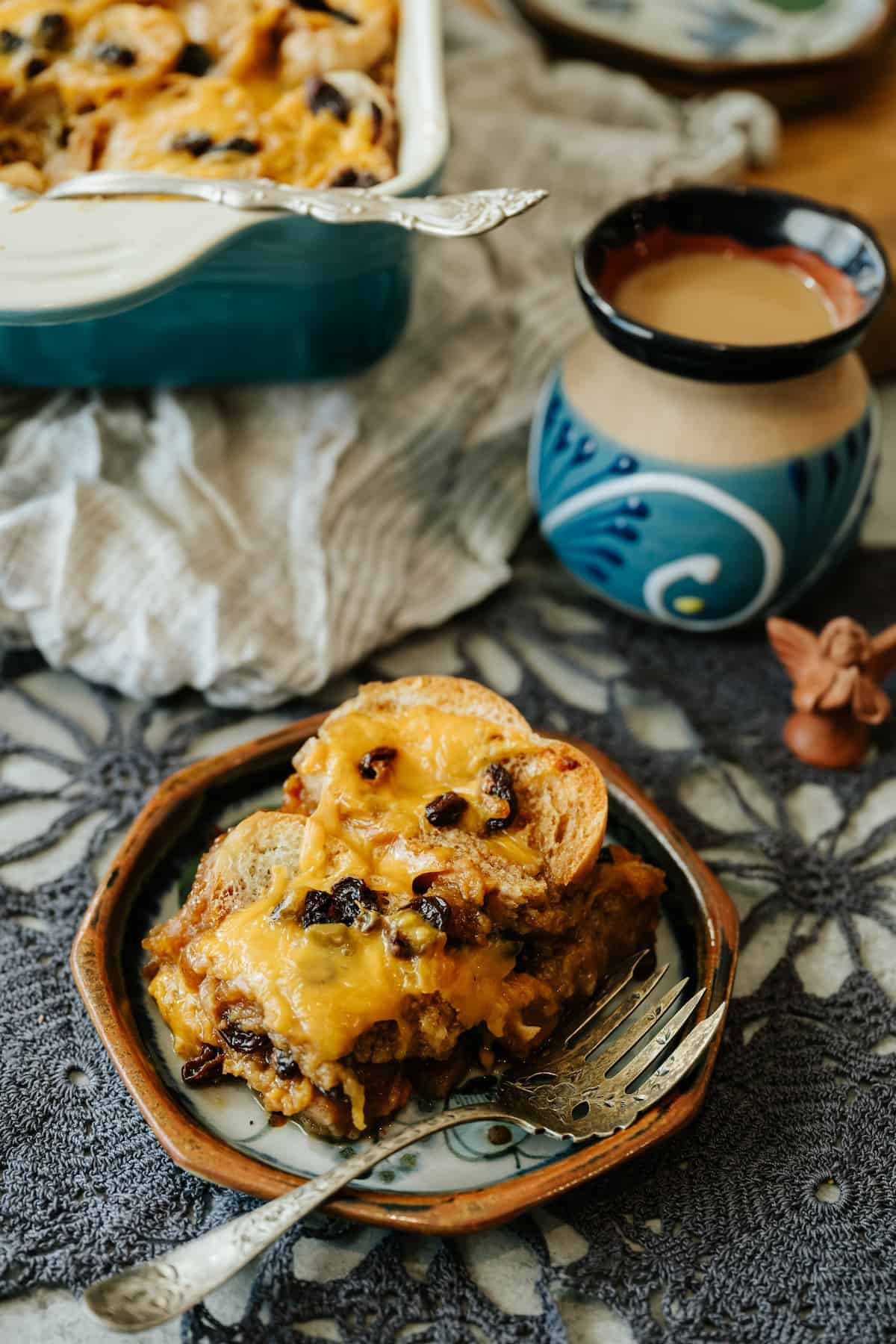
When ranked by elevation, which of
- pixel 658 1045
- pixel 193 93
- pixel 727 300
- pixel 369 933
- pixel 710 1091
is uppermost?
pixel 193 93

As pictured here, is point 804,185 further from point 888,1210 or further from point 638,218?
point 888,1210

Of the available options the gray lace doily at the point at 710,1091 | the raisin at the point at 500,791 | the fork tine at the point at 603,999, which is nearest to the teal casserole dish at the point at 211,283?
the gray lace doily at the point at 710,1091

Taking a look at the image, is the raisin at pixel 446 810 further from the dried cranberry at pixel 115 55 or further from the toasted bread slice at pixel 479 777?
the dried cranberry at pixel 115 55

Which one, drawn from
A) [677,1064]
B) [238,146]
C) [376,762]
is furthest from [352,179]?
[677,1064]

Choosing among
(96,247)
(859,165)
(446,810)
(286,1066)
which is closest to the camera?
(286,1066)

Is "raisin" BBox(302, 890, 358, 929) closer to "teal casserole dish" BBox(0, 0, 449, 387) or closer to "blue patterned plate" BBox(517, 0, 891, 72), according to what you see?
"teal casserole dish" BBox(0, 0, 449, 387)

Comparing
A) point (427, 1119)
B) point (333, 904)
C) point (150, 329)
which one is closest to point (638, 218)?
point (150, 329)

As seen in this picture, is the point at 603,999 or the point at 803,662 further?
the point at 803,662

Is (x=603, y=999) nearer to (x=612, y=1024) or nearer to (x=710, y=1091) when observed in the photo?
(x=612, y=1024)

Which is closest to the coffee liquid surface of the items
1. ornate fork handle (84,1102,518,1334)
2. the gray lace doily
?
the gray lace doily
